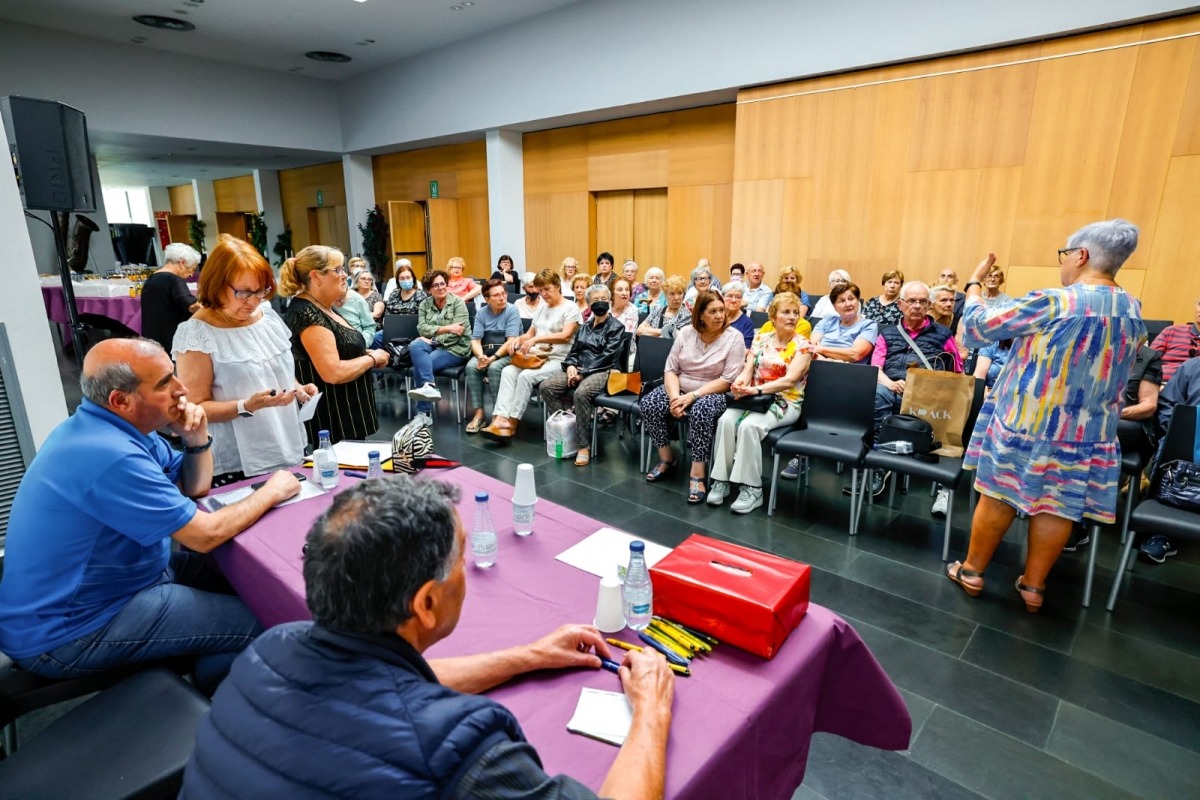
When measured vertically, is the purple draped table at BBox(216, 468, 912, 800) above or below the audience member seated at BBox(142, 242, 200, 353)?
below

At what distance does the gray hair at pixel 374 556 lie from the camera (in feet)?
2.83

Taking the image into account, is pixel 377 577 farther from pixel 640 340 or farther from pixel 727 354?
pixel 640 340

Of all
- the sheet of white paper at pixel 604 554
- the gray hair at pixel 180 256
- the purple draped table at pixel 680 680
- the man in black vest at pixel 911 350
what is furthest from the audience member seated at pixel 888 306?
the gray hair at pixel 180 256

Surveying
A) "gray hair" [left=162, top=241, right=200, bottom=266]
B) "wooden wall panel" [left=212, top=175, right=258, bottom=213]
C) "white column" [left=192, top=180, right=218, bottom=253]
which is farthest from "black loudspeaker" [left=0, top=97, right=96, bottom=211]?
"white column" [left=192, top=180, right=218, bottom=253]

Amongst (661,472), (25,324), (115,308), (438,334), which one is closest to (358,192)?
(115,308)

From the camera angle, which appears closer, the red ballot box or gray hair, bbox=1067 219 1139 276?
the red ballot box

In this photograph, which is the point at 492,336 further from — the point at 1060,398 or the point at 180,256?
the point at 1060,398

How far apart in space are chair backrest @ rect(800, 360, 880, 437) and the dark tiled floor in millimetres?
543

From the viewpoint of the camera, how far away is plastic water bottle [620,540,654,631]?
1.41m

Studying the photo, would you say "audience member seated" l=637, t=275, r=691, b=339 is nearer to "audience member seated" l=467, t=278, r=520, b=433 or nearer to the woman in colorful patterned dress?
"audience member seated" l=467, t=278, r=520, b=433

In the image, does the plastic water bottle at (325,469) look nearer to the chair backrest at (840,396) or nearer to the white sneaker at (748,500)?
the white sneaker at (748,500)

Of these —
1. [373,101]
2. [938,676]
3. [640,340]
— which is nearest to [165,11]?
[373,101]

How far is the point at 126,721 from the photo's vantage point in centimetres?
A: 142

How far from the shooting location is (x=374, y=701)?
2.58 ft
